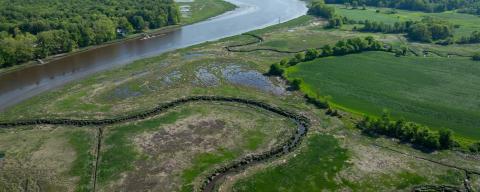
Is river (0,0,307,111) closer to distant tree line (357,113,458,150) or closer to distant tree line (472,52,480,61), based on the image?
distant tree line (357,113,458,150)

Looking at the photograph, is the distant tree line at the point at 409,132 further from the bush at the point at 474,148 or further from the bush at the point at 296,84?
the bush at the point at 296,84

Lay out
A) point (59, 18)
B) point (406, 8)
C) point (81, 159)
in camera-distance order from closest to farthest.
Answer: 1. point (81, 159)
2. point (59, 18)
3. point (406, 8)

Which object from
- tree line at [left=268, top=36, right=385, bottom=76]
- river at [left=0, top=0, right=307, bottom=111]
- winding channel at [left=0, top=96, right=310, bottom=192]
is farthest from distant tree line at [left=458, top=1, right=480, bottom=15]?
winding channel at [left=0, top=96, right=310, bottom=192]

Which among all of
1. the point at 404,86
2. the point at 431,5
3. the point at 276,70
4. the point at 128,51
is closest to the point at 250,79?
the point at 276,70

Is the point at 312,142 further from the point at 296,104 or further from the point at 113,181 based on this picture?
the point at 113,181

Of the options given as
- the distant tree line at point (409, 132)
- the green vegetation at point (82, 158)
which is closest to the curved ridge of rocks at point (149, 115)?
the green vegetation at point (82, 158)

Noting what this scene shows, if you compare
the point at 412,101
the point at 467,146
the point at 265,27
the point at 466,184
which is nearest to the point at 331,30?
the point at 265,27
